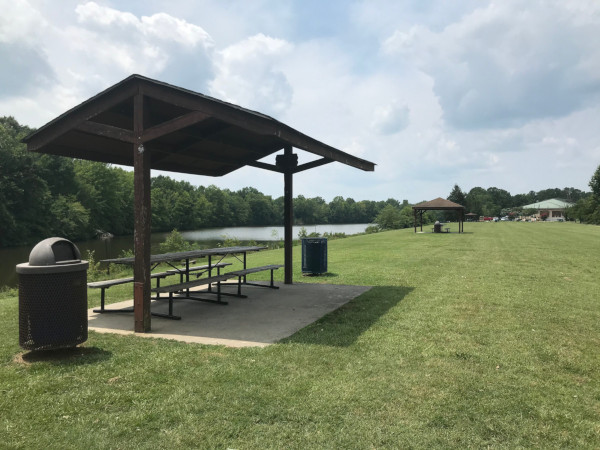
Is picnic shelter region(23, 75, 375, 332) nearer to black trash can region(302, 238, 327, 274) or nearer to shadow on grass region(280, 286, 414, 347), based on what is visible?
shadow on grass region(280, 286, 414, 347)

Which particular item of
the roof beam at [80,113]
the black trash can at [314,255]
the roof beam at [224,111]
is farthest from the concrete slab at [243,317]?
the roof beam at [80,113]

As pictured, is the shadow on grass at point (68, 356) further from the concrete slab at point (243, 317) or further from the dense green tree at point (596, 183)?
the dense green tree at point (596, 183)

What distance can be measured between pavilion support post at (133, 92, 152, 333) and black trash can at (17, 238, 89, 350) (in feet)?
3.39

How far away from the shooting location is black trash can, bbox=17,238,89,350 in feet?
13.5

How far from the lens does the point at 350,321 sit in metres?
5.85

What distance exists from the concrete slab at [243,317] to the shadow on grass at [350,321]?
18 centimetres

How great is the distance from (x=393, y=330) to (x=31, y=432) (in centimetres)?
397

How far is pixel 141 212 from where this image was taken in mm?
5379

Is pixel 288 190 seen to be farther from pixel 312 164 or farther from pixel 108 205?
pixel 108 205

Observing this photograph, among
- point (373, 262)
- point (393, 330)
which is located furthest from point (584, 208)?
point (393, 330)

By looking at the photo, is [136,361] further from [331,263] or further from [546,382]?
[331,263]

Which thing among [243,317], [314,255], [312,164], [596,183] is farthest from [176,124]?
[596,183]

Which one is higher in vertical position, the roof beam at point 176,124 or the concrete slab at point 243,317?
the roof beam at point 176,124

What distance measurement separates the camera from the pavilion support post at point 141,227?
539 cm
